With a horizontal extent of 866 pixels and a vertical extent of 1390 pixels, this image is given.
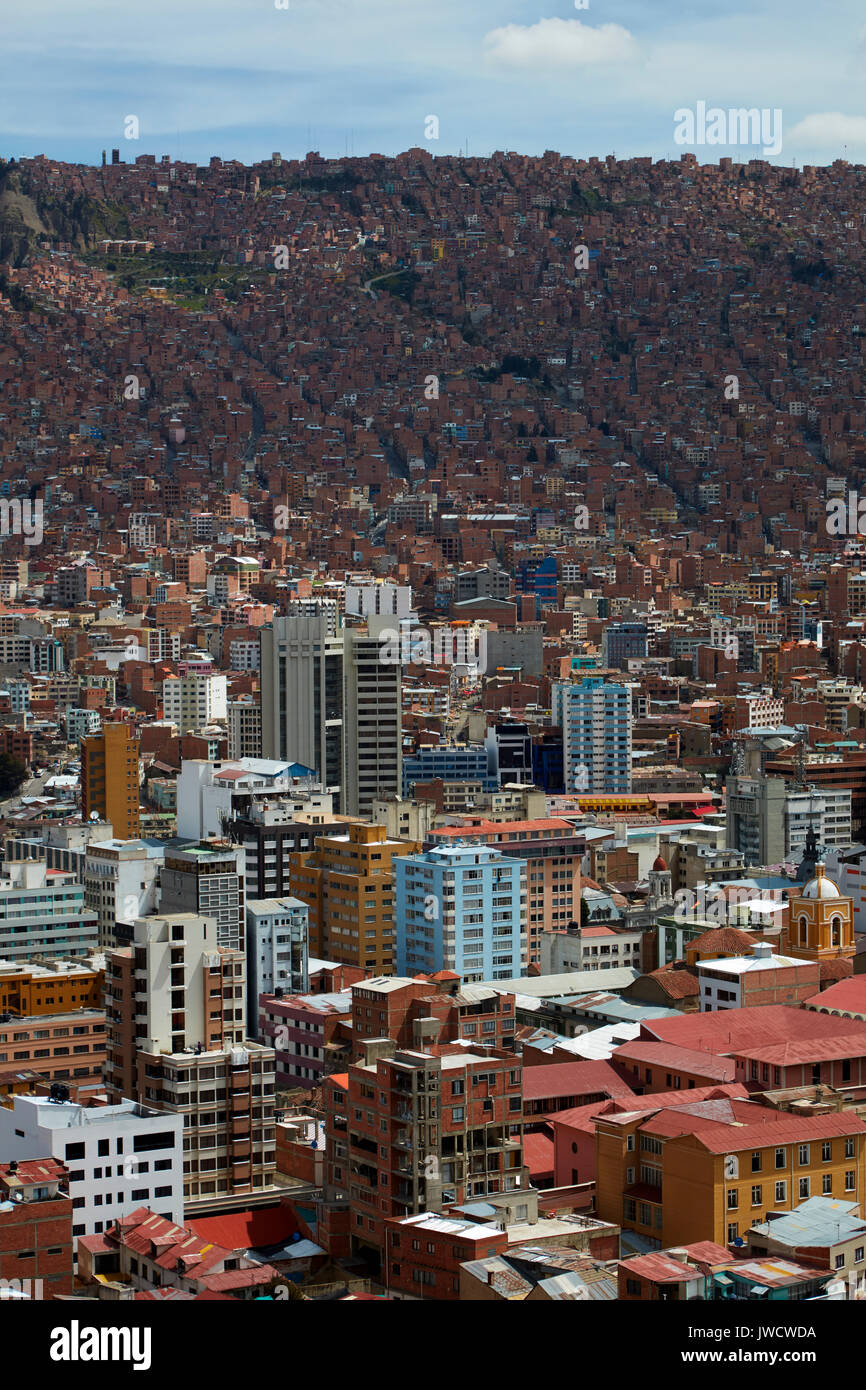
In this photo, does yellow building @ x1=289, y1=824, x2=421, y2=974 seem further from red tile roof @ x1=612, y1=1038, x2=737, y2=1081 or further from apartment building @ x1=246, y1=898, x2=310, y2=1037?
red tile roof @ x1=612, y1=1038, x2=737, y2=1081

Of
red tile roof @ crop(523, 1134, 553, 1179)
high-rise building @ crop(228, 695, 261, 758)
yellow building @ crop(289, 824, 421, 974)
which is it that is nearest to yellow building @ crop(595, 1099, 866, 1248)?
red tile roof @ crop(523, 1134, 553, 1179)

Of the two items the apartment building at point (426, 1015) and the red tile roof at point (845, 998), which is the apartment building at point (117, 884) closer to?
the red tile roof at point (845, 998)

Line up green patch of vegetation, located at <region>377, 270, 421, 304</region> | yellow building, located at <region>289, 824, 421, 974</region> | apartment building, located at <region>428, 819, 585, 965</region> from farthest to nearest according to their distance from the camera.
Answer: green patch of vegetation, located at <region>377, 270, 421, 304</region>
apartment building, located at <region>428, 819, 585, 965</region>
yellow building, located at <region>289, 824, 421, 974</region>

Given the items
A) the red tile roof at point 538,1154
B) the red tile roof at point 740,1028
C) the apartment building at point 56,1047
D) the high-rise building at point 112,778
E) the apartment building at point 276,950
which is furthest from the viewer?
the high-rise building at point 112,778

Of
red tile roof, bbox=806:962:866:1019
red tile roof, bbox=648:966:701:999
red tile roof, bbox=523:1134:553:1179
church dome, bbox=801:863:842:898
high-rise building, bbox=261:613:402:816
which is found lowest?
red tile roof, bbox=523:1134:553:1179

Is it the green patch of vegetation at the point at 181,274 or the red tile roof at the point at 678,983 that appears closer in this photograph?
the red tile roof at the point at 678,983

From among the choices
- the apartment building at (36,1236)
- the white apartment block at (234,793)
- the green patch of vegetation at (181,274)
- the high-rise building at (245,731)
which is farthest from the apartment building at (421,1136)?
the green patch of vegetation at (181,274)

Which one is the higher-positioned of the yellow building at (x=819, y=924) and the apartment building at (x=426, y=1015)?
the apartment building at (x=426, y=1015)
